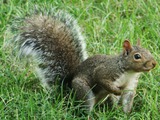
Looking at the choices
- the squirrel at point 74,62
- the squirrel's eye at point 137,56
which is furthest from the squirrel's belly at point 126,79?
the squirrel's eye at point 137,56

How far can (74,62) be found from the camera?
422 centimetres

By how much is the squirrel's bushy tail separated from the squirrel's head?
44 centimetres

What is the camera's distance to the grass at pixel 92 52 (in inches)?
155

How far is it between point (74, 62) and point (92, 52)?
0.53 meters

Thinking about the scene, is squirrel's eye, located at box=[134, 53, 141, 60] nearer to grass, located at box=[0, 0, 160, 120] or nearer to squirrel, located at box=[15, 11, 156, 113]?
squirrel, located at box=[15, 11, 156, 113]

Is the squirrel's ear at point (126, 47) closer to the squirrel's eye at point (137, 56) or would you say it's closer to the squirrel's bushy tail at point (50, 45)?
the squirrel's eye at point (137, 56)

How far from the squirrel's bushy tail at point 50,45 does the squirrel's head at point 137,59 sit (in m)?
0.44

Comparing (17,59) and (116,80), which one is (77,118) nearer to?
(116,80)

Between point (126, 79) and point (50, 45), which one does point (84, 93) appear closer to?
point (126, 79)

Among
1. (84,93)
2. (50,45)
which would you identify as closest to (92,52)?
(50,45)

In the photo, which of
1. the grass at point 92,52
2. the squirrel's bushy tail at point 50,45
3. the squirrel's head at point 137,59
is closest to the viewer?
the squirrel's head at point 137,59

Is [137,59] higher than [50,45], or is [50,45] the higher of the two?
[50,45]

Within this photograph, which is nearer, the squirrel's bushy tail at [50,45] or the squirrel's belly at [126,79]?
the squirrel's belly at [126,79]

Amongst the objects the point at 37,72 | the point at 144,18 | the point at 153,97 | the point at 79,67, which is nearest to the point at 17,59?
the point at 37,72
